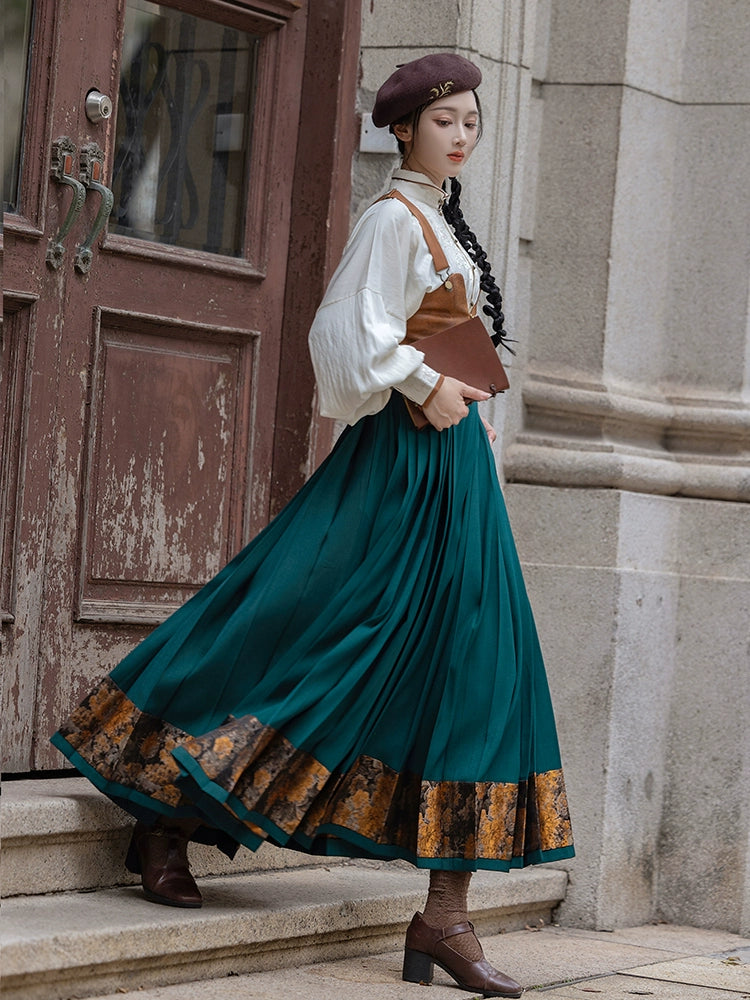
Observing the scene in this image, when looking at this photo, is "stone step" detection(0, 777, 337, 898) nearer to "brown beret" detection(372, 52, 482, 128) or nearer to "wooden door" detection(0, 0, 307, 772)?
"wooden door" detection(0, 0, 307, 772)

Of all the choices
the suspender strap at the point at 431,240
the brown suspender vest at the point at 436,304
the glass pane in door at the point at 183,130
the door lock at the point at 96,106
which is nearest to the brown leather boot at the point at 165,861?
the brown suspender vest at the point at 436,304

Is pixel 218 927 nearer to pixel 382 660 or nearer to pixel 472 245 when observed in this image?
pixel 382 660

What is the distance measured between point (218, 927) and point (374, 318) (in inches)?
50.4

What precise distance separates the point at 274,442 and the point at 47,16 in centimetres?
124

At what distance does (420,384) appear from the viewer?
3.31 m

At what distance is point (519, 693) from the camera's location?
338cm

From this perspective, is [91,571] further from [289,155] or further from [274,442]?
[289,155]

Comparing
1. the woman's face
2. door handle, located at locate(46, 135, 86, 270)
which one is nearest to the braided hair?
the woman's face

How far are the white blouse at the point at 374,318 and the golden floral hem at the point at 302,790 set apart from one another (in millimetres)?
710

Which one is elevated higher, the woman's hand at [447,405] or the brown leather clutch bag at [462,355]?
the brown leather clutch bag at [462,355]

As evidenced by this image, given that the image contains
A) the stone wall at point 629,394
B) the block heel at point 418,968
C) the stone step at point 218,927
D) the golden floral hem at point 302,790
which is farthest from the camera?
the stone wall at point 629,394

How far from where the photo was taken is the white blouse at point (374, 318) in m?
3.25

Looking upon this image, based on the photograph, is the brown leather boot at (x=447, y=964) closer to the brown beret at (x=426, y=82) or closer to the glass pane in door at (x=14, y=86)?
the brown beret at (x=426, y=82)

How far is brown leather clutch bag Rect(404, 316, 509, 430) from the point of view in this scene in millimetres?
3383
